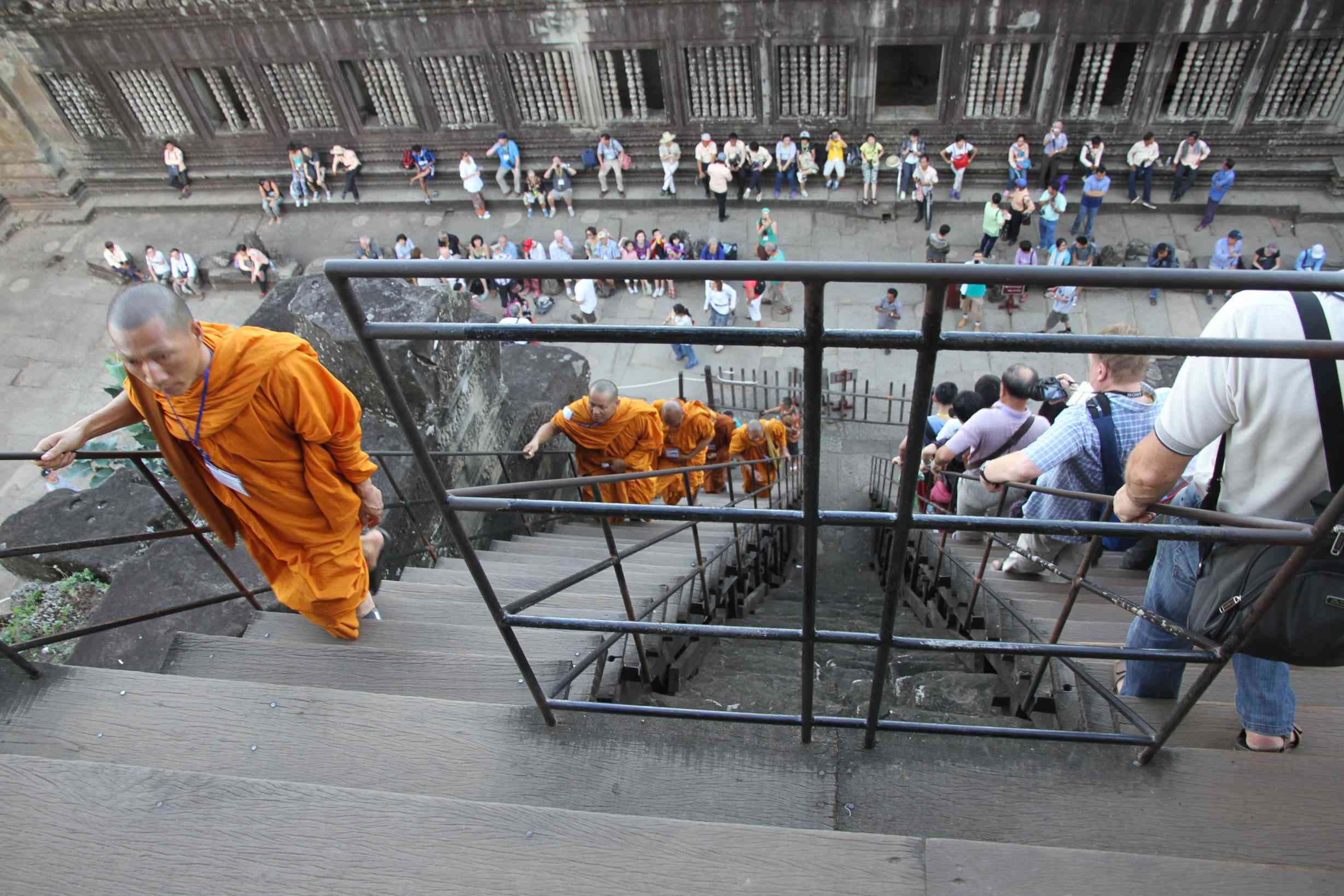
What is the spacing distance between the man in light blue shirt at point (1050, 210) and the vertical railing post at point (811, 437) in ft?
35.2

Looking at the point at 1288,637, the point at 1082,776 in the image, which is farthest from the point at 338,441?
the point at 1288,637

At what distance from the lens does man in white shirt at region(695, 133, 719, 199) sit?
12266mm

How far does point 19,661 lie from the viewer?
9.43 feet

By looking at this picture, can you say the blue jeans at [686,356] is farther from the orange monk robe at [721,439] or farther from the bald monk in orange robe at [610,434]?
the bald monk in orange robe at [610,434]

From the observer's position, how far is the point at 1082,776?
2305mm

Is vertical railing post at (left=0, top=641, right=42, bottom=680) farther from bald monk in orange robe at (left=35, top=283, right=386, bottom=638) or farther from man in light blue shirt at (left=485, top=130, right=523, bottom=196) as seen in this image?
Result: man in light blue shirt at (left=485, top=130, right=523, bottom=196)

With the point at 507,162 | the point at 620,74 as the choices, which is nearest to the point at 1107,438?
the point at 507,162

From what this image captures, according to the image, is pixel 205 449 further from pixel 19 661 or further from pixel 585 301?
pixel 585 301

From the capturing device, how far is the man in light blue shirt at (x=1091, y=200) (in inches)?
439

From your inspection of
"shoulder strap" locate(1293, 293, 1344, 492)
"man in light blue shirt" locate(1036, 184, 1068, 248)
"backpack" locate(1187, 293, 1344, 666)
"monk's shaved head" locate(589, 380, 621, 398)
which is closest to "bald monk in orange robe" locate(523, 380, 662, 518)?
"monk's shaved head" locate(589, 380, 621, 398)

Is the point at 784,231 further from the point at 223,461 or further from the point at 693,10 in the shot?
the point at 223,461

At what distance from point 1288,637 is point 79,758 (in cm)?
341

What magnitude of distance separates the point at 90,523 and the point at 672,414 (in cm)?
425

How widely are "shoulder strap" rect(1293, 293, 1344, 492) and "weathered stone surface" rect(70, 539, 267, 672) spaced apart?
3.80 metres
